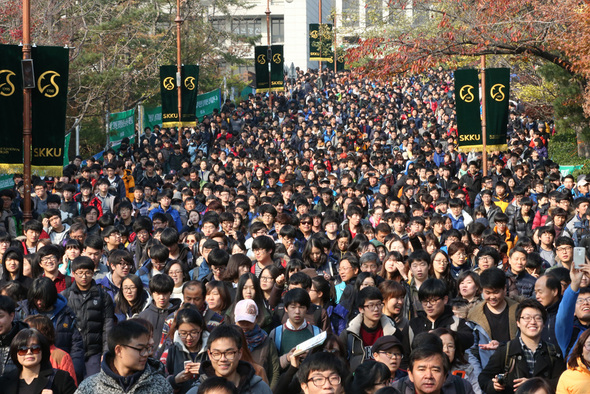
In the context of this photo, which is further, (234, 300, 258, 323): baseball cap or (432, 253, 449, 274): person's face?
(432, 253, 449, 274): person's face

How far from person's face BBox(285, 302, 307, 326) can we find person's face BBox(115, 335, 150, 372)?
168cm

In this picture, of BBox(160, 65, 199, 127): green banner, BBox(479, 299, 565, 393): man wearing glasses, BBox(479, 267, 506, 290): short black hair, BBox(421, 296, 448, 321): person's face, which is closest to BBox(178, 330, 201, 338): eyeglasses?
BBox(421, 296, 448, 321): person's face

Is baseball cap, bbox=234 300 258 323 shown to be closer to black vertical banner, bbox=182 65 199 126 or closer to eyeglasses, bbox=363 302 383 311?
eyeglasses, bbox=363 302 383 311

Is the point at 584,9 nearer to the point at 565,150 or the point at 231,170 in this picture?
the point at 231,170

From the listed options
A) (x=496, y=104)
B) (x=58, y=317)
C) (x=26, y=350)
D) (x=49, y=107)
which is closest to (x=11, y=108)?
(x=49, y=107)

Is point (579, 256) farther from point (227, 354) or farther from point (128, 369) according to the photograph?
point (128, 369)

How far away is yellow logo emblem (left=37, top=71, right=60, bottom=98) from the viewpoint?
11.1 meters

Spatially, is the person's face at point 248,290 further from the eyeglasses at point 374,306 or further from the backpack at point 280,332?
the eyeglasses at point 374,306

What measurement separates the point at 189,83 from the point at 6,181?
8462 mm

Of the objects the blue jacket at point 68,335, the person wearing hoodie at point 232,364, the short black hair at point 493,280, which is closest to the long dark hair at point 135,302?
the blue jacket at point 68,335

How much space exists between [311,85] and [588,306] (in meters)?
39.0

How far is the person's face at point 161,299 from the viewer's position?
22.9 feet

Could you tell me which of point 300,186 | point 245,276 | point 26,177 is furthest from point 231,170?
point 245,276

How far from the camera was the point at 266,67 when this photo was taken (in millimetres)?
31641
